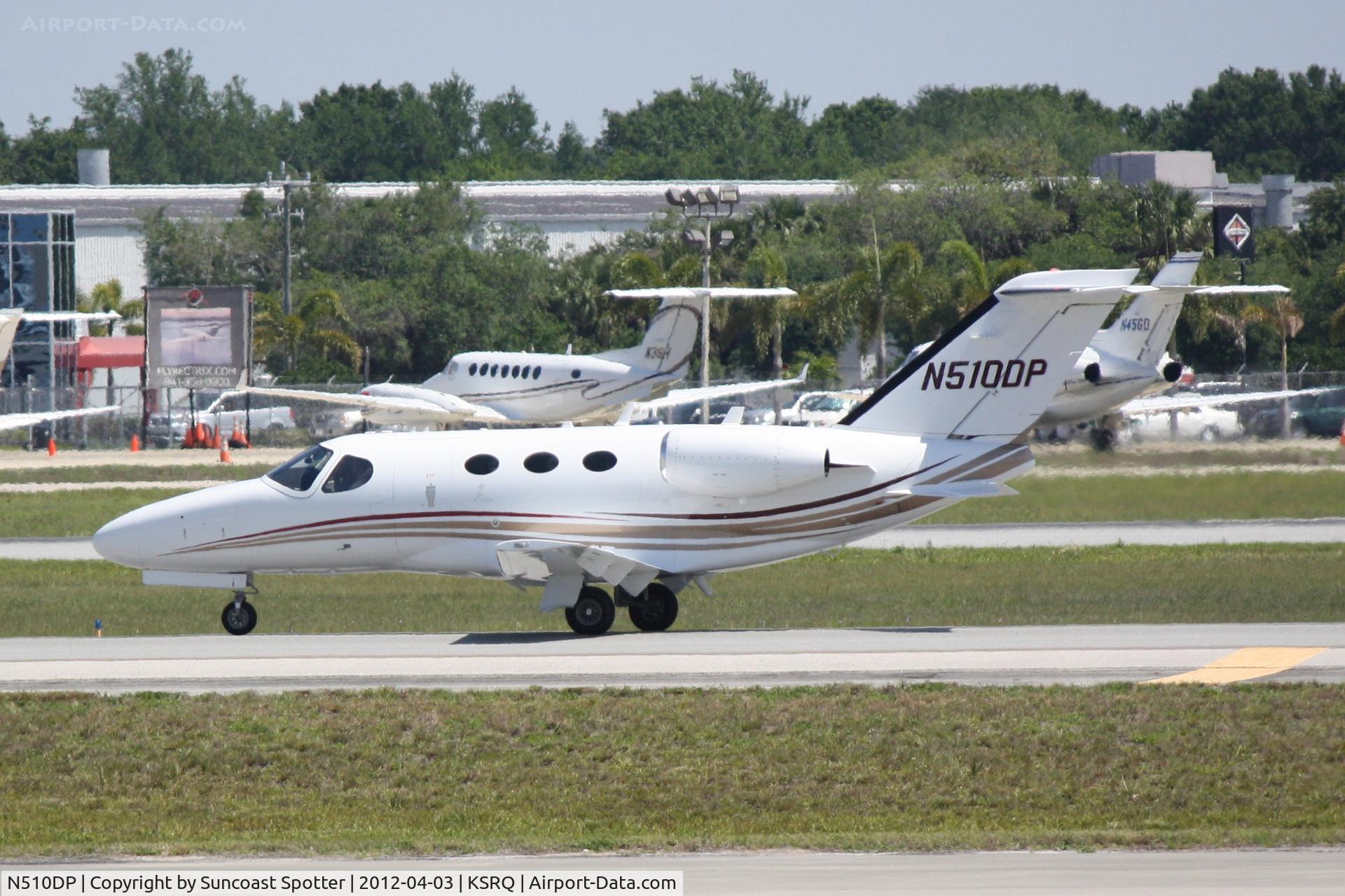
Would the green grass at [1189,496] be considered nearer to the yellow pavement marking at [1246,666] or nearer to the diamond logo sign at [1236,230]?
the yellow pavement marking at [1246,666]

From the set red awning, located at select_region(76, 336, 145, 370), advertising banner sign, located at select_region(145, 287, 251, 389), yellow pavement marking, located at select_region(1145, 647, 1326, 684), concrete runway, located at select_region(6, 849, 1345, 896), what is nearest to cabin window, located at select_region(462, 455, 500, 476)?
yellow pavement marking, located at select_region(1145, 647, 1326, 684)

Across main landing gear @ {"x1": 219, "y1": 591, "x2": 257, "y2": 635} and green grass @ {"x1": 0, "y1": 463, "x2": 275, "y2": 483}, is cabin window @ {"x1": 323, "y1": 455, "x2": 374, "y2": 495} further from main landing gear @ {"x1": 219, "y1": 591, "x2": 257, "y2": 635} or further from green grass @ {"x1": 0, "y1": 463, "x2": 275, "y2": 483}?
green grass @ {"x1": 0, "y1": 463, "x2": 275, "y2": 483}

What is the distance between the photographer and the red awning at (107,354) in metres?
78.3

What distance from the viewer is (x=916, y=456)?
20234 mm

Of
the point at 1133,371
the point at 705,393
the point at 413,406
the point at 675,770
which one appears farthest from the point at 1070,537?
the point at 413,406

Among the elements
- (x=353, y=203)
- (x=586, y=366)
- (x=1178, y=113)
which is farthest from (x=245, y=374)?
(x=1178, y=113)

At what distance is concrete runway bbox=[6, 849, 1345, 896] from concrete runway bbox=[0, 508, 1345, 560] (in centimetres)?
2156

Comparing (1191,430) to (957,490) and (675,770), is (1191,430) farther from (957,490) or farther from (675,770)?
(675,770)

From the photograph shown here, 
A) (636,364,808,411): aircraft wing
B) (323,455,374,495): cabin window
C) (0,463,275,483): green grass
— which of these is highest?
(323,455,374,495): cabin window

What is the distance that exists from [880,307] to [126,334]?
4553 cm

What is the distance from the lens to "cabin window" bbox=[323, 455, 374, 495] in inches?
840

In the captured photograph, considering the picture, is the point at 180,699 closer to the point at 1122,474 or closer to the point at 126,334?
the point at 1122,474

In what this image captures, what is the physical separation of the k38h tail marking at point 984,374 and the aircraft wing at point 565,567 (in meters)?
4.17

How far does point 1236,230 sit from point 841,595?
4497 cm
